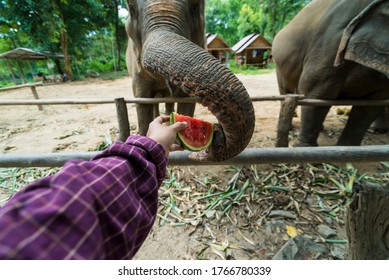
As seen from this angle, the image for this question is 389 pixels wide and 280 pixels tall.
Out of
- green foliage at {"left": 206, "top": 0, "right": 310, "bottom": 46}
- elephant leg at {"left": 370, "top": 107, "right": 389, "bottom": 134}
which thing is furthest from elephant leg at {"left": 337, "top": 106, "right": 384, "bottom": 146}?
green foliage at {"left": 206, "top": 0, "right": 310, "bottom": 46}

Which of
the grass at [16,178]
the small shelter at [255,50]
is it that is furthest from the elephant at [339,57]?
the small shelter at [255,50]

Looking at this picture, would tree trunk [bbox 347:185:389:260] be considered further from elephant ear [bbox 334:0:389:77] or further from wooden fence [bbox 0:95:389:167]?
elephant ear [bbox 334:0:389:77]

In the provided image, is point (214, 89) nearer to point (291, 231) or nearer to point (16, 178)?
point (291, 231)

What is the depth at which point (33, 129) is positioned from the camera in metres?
5.64

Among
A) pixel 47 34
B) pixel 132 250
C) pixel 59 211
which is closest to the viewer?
pixel 59 211

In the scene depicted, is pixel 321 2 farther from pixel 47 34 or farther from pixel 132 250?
pixel 47 34

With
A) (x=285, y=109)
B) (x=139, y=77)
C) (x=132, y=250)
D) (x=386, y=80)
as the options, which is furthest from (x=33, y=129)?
(x=386, y=80)

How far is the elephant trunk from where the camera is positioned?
1169 mm

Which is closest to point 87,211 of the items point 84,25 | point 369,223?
point 369,223

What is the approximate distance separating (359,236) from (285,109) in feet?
6.13

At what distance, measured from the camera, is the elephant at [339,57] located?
2451 millimetres

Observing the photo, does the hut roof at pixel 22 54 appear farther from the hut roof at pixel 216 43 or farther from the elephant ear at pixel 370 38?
the elephant ear at pixel 370 38

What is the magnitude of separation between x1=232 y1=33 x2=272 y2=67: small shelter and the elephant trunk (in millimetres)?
24326

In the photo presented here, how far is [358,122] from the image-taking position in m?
3.36
